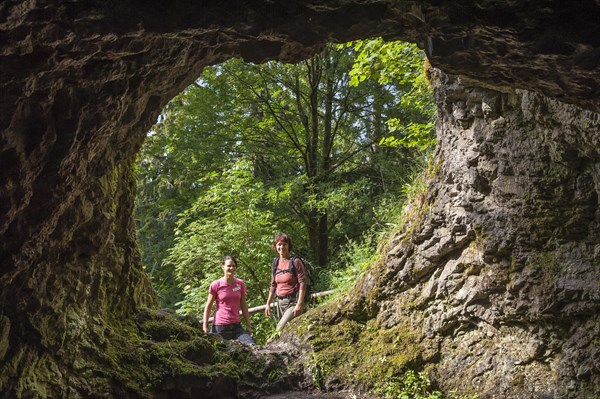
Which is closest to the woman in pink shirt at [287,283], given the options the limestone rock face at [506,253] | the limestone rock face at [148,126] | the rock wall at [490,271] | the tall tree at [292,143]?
the rock wall at [490,271]

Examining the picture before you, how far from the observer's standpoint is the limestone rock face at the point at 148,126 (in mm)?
2781

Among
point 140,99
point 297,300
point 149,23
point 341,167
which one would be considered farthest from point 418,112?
point 149,23

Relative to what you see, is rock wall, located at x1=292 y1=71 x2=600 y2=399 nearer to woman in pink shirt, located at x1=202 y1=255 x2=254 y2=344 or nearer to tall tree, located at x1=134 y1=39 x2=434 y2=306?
woman in pink shirt, located at x1=202 y1=255 x2=254 y2=344

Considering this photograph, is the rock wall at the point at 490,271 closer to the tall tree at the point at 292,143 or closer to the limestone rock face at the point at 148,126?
the limestone rock face at the point at 148,126

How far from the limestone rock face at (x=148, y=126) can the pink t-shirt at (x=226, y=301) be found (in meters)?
1.38

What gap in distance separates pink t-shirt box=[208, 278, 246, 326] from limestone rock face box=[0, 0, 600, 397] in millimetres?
1382

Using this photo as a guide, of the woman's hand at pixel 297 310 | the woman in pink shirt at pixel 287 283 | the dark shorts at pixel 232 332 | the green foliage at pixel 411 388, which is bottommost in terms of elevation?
the green foliage at pixel 411 388

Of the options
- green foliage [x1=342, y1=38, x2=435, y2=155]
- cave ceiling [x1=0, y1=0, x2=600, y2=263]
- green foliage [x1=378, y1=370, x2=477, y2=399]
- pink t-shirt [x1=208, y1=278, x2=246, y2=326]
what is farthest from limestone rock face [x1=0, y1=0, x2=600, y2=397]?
green foliage [x1=342, y1=38, x2=435, y2=155]

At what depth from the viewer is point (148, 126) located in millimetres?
4727

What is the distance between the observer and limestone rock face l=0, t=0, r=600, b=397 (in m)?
2.78

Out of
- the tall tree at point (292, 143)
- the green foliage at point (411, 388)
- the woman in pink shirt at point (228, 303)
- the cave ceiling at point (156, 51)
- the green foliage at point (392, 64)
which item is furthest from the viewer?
the tall tree at point (292, 143)

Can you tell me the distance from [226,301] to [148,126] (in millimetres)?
3351

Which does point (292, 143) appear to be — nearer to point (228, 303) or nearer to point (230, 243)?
point (230, 243)

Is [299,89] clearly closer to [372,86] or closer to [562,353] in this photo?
[372,86]
